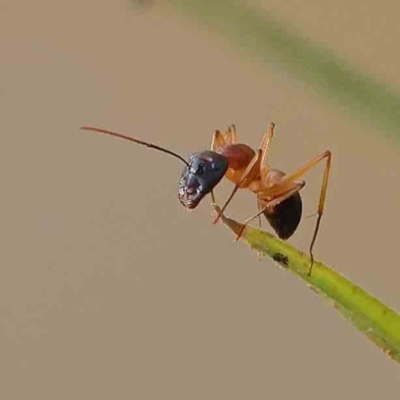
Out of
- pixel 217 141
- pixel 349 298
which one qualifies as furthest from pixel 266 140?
pixel 349 298

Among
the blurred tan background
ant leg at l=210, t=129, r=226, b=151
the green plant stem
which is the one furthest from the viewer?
the blurred tan background

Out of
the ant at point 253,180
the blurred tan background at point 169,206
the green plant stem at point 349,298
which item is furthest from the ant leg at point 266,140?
the blurred tan background at point 169,206

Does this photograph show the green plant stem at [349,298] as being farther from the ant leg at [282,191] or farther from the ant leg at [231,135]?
the ant leg at [231,135]

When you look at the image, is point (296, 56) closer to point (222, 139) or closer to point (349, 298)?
point (222, 139)

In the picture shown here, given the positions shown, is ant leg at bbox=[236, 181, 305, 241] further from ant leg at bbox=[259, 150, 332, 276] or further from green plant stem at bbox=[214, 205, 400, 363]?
green plant stem at bbox=[214, 205, 400, 363]

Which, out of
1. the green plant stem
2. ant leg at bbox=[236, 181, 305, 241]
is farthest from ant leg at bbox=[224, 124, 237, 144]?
the green plant stem

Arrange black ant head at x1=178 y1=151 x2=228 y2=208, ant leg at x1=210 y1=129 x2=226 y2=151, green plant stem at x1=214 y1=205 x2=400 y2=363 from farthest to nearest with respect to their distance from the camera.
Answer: ant leg at x1=210 y1=129 x2=226 y2=151, black ant head at x1=178 y1=151 x2=228 y2=208, green plant stem at x1=214 y1=205 x2=400 y2=363

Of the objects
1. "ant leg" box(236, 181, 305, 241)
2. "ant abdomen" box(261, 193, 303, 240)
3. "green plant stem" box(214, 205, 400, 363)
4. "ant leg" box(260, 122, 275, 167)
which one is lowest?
"green plant stem" box(214, 205, 400, 363)
